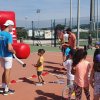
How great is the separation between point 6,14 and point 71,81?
5.35 metres

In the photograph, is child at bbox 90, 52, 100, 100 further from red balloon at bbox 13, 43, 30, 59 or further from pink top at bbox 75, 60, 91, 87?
red balloon at bbox 13, 43, 30, 59

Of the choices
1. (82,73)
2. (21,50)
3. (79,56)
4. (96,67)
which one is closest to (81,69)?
(82,73)

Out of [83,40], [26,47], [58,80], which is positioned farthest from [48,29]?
[58,80]

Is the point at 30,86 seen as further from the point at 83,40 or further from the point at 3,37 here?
the point at 83,40

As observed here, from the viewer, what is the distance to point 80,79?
6750 millimetres

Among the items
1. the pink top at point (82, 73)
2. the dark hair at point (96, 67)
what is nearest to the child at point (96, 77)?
the dark hair at point (96, 67)

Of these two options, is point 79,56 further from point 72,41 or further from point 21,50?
point 21,50

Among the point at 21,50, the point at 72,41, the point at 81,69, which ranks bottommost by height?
the point at 21,50

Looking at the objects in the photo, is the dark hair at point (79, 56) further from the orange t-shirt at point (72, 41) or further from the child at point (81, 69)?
the orange t-shirt at point (72, 41)

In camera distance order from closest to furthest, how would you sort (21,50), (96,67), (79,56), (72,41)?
(96,67), (79,56), (72,41), (21,50)

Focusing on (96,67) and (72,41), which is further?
(72,41)

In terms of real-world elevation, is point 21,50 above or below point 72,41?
below

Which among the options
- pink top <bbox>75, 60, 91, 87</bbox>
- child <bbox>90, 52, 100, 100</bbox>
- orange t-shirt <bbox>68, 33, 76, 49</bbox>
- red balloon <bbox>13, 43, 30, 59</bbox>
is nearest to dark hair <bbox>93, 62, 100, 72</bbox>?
child <bbox>90, 52, 100, 100</bbox>

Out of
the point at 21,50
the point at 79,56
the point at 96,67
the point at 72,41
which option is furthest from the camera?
the point at 21,50
